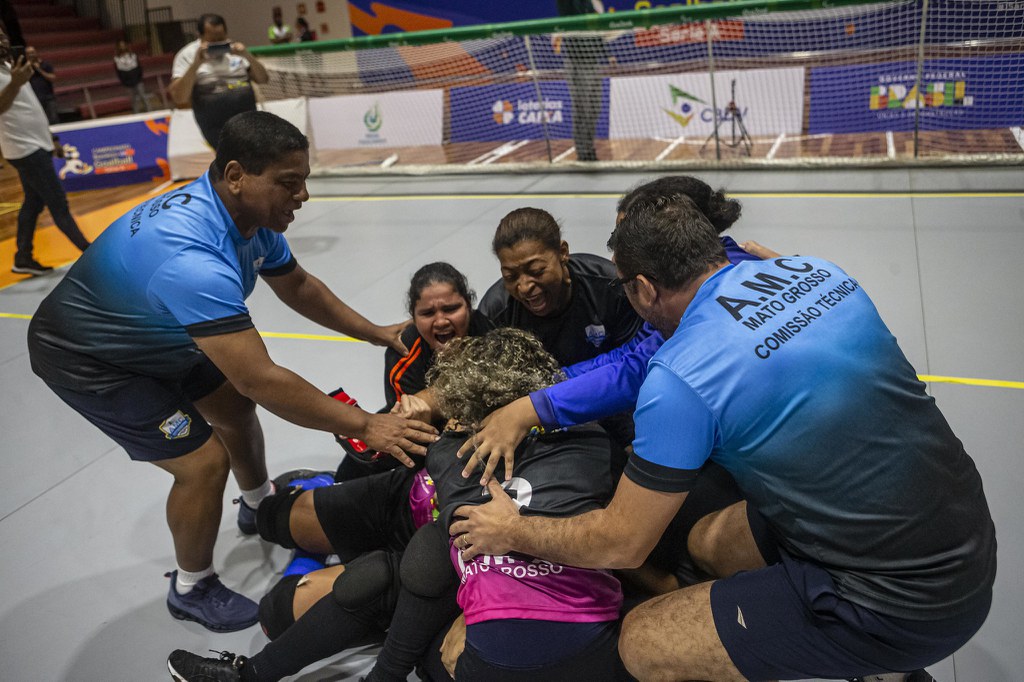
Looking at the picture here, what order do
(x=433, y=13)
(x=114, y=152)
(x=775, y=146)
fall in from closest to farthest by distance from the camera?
(x=775, y=146) < (x=114, y=152) < (x=433, y=13)

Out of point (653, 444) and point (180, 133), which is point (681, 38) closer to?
point (180, 133)

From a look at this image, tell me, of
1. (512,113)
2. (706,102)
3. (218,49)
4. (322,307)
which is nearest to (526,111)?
(512,113)

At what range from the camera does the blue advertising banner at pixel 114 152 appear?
10.3 m

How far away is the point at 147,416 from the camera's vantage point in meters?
2.59

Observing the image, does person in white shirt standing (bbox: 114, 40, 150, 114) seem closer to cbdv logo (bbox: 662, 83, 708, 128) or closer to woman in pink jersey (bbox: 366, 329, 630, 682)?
cbdv logo (bbox: 662, 83, 708, 128)

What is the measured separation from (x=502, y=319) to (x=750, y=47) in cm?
636

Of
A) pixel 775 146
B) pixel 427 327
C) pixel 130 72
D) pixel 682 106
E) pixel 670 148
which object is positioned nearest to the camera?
pixel 427 327

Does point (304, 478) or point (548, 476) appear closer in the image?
point (548, 476)

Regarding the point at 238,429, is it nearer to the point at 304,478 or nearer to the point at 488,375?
the point at 304,478

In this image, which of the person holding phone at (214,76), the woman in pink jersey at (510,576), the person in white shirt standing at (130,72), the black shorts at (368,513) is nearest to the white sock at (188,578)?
the black shorts at (368,513)

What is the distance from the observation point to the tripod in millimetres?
7665

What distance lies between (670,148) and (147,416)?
22.7 feet

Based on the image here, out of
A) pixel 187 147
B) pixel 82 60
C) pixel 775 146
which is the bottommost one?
pixel 775 146

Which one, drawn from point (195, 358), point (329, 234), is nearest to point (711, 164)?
point (329, 234)
